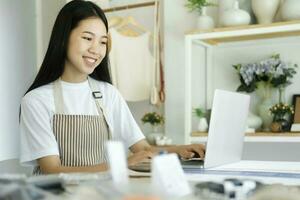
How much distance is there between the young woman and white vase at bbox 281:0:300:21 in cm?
104

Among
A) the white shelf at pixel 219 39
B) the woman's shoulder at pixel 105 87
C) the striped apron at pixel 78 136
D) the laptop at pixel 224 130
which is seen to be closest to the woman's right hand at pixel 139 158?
the laptop at pixel 224 130

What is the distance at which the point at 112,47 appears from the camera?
8.51ft

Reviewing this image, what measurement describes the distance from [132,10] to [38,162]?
1.78 meters

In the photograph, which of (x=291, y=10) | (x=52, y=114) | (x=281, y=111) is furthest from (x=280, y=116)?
(x=52, y=114)

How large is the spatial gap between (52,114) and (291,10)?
1.36 metres

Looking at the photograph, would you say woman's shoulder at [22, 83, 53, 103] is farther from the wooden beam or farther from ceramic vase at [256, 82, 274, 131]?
the wooden beam

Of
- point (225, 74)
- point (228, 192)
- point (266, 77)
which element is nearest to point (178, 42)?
point (225, 74)

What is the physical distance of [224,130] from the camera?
1.20 metres

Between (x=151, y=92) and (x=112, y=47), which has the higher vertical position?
(x=112, y=47)

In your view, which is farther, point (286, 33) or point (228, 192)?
point (286, 33)

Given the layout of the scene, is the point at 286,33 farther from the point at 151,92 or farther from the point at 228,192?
the point at 228,192

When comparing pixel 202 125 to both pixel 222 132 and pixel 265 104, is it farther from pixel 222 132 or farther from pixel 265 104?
pixel 222 132

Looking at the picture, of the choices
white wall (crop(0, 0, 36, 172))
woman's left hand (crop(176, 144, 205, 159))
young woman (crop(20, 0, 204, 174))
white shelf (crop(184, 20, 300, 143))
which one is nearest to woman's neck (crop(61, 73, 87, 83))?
young woman (crop(20, 0, 204, 174))

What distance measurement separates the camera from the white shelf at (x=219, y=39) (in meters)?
2.07
